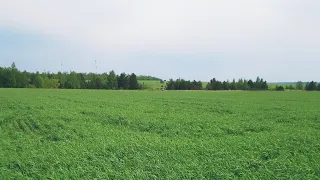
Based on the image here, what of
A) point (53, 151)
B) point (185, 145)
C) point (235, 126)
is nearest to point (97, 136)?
point (53, 151)

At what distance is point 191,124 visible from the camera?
19344 mm

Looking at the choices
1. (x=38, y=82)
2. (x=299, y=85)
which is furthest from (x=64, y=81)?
(x=299, y=85)

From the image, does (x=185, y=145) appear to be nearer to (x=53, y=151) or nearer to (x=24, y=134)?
(x=53, y=151)

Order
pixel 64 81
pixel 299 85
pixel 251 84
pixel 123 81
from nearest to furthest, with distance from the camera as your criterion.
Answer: pixel 64 81
pixel 123 81
pixel 251 84
pixel 299 85

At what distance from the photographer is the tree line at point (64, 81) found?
102625mm

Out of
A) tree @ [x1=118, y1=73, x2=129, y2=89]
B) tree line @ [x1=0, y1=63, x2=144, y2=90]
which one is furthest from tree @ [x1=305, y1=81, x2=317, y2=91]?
tree @ [x1=118, y1=73, x2=129, y2=89]

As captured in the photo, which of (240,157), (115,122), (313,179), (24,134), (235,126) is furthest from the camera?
(115,122)

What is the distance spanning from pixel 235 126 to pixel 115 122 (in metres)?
7.79

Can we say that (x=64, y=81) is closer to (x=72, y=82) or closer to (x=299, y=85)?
(x=72, y=82)

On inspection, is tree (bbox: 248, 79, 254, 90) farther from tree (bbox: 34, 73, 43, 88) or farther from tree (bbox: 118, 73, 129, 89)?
tree (bbox: 34, 73, 43, 88)

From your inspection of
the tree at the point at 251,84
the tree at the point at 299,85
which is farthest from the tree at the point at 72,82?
the tree at the point at 299,85

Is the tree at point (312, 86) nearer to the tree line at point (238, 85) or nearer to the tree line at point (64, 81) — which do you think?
the tree line at point (238, 85)

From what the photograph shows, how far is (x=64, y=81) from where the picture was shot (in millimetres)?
115000

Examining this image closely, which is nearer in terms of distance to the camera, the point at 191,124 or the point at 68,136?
the point at 68,136
